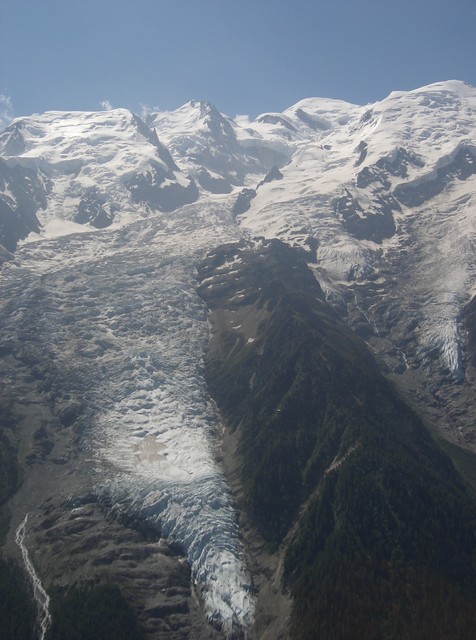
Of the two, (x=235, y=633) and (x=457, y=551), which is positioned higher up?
(x=457, y=551)

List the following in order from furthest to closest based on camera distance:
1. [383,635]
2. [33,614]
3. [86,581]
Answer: [86,581] → [33,614] → [383,635]

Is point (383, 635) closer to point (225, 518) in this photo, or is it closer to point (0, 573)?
point (225, 518)

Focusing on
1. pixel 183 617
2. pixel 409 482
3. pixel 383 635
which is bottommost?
pixel 183 617

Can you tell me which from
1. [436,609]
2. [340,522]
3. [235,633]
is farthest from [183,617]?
[436,609]

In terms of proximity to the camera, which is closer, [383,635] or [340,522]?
[383,635]

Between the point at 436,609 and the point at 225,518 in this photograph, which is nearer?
the point at 436,609

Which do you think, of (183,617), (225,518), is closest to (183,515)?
(225,518)

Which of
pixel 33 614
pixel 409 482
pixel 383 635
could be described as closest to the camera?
pixel 383 635

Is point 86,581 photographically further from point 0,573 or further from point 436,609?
point 436,609

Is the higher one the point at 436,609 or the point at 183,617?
the point at 436,609
